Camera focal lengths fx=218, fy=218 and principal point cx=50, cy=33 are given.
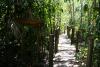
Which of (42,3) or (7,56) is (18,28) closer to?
(7,56)

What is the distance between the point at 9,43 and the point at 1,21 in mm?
1163

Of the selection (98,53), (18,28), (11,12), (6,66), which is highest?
(11,12)

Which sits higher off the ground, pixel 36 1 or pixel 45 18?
pixel 36 1

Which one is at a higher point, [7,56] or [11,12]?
[11,12]

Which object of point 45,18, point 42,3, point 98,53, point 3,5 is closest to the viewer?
point 98,53

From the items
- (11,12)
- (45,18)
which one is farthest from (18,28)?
(45,18)

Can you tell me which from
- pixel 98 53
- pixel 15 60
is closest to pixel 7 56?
pixel 15 60

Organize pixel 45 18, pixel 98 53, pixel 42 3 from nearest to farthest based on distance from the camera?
pixel 98 53, pixel 42 3, pixel 45 18

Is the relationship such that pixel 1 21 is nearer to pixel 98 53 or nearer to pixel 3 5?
pixel 3 5

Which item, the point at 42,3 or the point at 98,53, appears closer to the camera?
the point at 98,53

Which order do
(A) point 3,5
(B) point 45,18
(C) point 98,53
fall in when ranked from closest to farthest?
1. (C) point 98,53
2. (A) point 3,5
3. (B) point 45,18

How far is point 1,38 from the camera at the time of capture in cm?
1050

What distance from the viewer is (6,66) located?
10344 mm

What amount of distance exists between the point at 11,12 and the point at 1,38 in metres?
1.35
